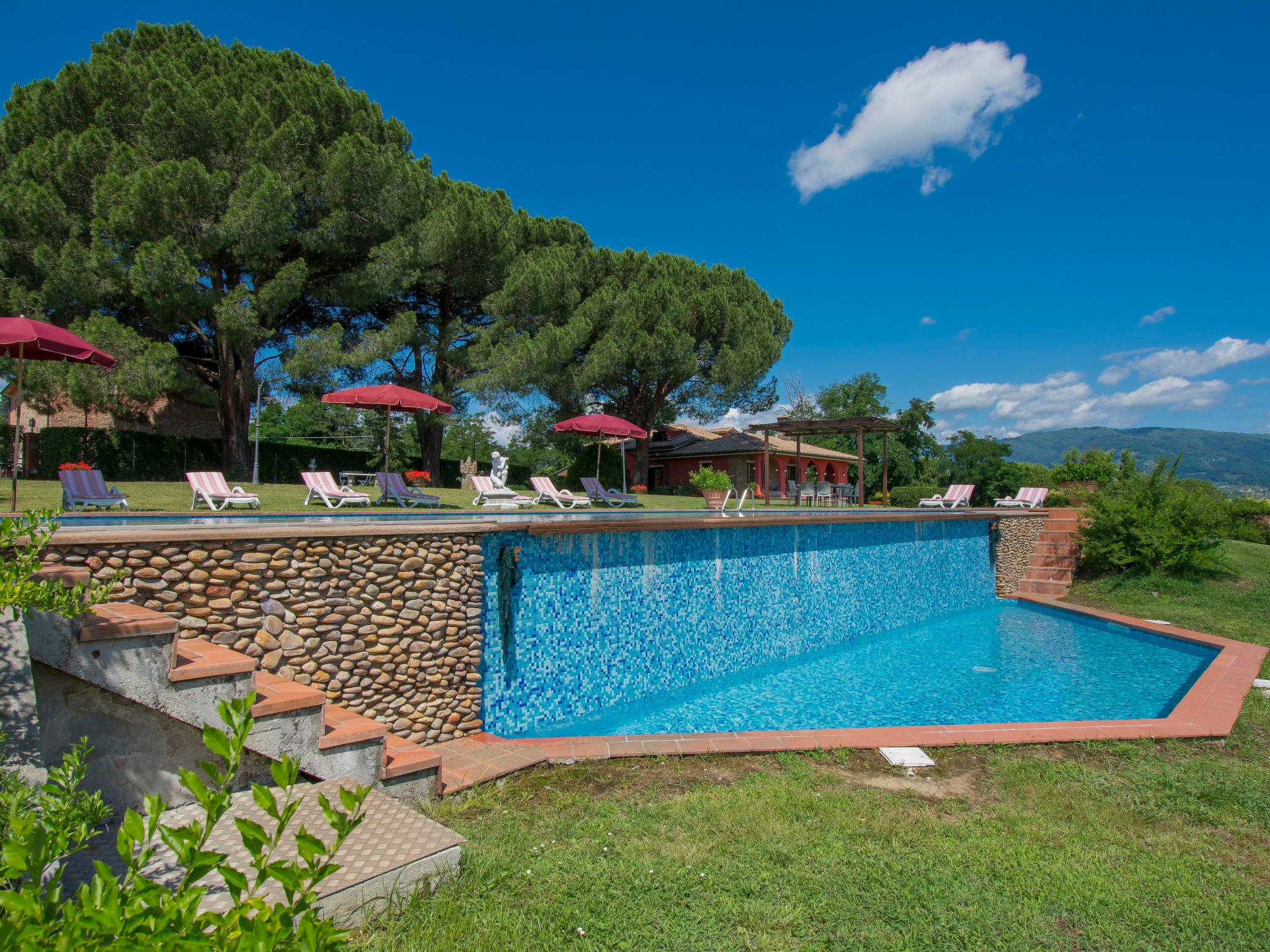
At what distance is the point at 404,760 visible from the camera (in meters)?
4.16

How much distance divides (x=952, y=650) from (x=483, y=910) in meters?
9.98

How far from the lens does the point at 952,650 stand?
1099 cm

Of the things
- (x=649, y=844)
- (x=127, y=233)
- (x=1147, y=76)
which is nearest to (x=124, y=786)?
(x=649, y=844)

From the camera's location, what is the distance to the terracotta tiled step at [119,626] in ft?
10.1

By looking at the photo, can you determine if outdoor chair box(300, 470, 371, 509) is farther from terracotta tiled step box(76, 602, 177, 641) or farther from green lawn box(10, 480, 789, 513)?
terracotta tiled step box(76, 602, 177, 641)

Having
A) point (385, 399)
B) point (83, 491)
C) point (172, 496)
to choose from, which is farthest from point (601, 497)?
point (83, 491)

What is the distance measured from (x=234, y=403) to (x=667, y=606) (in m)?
14.1

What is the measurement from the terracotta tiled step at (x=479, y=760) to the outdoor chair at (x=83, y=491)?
627 centimetres

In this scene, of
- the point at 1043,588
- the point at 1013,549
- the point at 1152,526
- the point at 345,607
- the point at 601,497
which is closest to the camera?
the point at 345,607

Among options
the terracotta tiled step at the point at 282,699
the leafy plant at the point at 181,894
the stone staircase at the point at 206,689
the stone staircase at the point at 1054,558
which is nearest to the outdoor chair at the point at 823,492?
the stone staircase at the point at 1054,558

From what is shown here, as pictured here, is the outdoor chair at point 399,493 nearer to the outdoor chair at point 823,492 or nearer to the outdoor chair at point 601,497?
the outdoor chair at point 601,497

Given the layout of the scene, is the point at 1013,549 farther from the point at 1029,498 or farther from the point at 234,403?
the point at 234,403

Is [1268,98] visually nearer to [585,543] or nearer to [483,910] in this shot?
[585,543]

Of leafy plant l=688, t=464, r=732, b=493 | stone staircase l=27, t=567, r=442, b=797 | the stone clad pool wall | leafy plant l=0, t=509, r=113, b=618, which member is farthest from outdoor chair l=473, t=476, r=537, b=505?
leafy plant l=0, t=509, r=113, b=618
